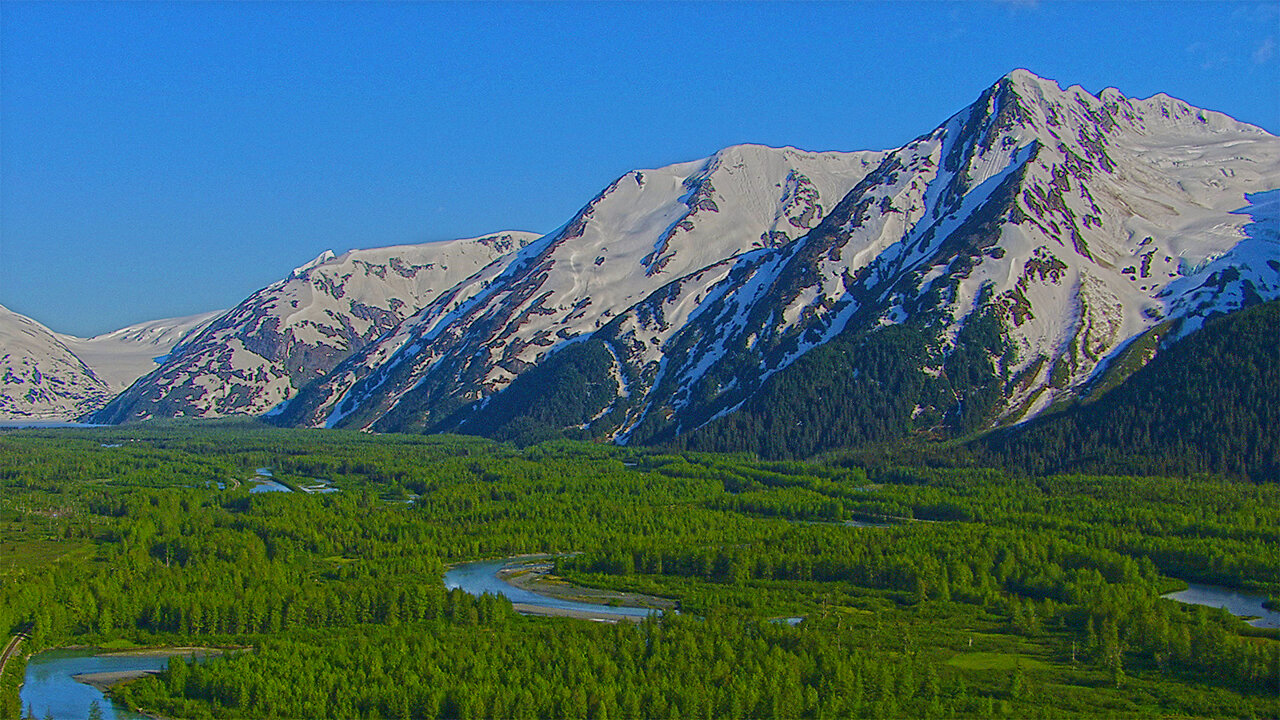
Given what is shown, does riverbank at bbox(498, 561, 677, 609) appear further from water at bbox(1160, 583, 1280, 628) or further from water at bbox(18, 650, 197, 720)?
water at bbox(1160, 583, 1280, 628)

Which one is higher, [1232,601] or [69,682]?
[1232,601]

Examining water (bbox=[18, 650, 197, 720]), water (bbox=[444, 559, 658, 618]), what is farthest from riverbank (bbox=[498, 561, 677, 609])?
water (bbox=[18, 650, 197, 720])

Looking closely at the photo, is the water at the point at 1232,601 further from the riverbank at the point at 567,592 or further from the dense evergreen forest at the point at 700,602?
the riverbank at the point at 567,592

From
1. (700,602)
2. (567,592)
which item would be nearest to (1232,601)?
(700,602)

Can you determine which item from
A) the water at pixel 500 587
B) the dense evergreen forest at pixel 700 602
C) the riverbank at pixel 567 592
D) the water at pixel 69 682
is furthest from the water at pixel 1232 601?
the water at pixel 69 682

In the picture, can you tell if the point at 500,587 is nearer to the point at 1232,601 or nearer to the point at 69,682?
the point at 69,682

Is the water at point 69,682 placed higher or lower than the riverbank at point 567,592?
lower

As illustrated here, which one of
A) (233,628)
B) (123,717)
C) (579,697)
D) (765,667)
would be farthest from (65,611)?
(765,667)
